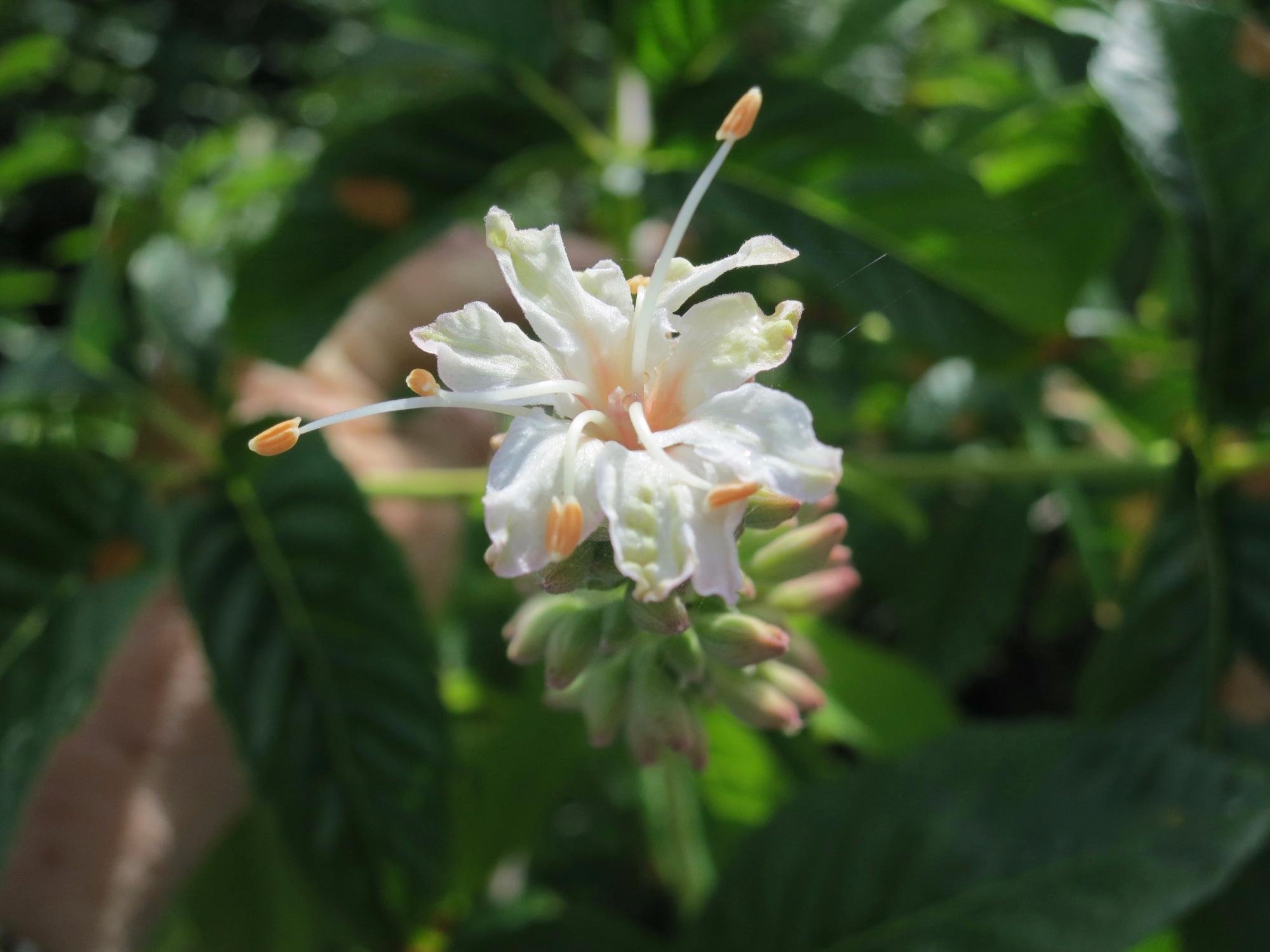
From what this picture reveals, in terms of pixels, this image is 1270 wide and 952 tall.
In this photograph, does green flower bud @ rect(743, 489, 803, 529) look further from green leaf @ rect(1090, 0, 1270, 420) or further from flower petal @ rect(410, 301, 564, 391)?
green leaf @ rect(1090, 0, 1270, 420)

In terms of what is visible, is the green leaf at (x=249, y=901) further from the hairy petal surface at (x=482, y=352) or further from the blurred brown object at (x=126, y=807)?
the hairy petal surface at (x=482, y=352)

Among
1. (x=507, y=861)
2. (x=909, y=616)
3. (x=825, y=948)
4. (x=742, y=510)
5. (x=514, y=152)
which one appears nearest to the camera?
(x=742, y=510)

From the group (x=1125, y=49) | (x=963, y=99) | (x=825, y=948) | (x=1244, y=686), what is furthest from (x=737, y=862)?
(x=963, y=99)

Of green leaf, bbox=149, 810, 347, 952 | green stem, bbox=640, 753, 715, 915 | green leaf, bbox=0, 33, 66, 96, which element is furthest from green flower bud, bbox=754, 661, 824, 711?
green leaf, bbox=0, 33, 66, 96

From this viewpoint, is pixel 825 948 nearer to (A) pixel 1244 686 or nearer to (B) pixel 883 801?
(B) pixel 883 801

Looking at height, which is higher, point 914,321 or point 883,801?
point 914,321

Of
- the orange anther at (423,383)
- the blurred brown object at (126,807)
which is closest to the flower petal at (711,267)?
the orange anther at (423,383)
